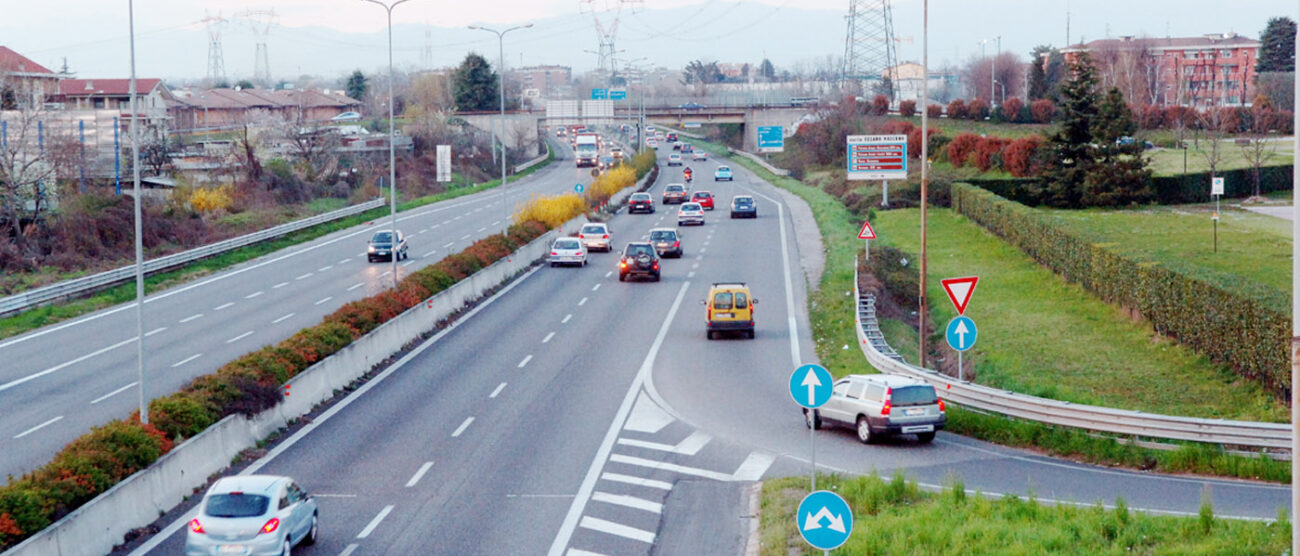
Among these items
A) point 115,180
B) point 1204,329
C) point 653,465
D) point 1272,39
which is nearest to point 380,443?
point 653,465

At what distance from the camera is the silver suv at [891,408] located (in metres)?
24.1

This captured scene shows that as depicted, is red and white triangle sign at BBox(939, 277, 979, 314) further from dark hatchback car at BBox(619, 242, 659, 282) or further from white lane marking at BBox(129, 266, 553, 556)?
dark hatchback car at BBox(619, 242, 659, 282)

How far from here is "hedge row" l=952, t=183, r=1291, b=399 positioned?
27.4m

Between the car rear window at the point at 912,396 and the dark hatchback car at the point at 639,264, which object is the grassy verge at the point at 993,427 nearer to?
the car rear window at the point at 912,396

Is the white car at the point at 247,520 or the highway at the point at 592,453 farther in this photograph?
the highway at the point at 592,453

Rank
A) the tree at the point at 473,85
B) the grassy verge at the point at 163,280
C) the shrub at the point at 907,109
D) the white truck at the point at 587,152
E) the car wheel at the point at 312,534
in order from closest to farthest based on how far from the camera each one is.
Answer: the car wheel at the point at 312,534 → the grassy verge at the point at 163,280 → the shrub at the point at 907,109 → the white truck at the point at 587,152 → the tree at the point at 473,85

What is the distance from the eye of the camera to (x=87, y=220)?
2200 inches

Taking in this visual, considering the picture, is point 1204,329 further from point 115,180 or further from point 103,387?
point 115,180

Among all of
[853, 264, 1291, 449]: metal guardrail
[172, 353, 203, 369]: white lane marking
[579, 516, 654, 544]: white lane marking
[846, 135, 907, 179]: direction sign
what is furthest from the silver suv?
[846, 135, 907, 179]: direction sign

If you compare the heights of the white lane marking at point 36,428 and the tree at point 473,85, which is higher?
the tree at point 473,85

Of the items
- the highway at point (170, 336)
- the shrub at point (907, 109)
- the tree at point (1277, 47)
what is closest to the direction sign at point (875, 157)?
the highway at point (170, 336)

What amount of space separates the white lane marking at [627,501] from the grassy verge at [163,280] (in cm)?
2568

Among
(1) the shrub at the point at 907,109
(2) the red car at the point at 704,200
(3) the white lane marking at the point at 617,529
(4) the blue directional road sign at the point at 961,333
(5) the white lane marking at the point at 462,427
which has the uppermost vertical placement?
(1) the shrub at the point at 907,109

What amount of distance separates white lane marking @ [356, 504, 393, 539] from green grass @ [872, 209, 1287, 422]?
1568 cm
